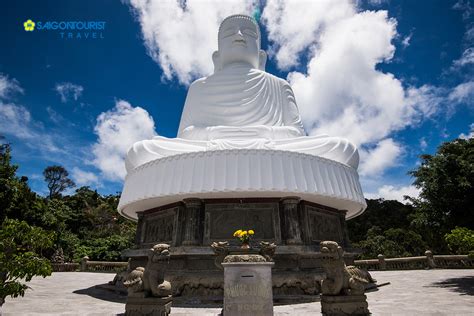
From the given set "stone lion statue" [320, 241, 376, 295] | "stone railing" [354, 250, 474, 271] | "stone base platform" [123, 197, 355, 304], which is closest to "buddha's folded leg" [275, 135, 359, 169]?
"stone base platform" [123, 197, 355, 304]

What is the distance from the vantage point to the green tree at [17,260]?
13.5 ft

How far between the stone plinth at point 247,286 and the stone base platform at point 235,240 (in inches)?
98.3

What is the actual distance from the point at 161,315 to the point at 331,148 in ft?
21.8

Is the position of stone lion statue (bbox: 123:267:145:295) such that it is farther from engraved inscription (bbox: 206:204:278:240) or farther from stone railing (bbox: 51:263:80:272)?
stone railing (bbox: 51:263:80:272)

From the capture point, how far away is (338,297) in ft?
17.0

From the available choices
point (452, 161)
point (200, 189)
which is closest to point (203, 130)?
point (200, 189)

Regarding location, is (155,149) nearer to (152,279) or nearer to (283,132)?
(283,132)

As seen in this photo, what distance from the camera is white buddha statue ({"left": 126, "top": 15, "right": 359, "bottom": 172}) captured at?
31.7 feet

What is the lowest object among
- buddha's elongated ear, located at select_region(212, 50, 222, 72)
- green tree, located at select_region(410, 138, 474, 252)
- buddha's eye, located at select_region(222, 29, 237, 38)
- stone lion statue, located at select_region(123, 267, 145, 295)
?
stone lion statue, located at select_region(123, 267, 145, 295)

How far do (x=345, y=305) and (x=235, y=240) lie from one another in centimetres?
367

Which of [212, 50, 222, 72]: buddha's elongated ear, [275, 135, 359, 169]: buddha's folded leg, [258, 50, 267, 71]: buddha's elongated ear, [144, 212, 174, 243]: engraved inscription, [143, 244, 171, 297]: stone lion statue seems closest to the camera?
[143, 244, 171, 297]: stone lion statue

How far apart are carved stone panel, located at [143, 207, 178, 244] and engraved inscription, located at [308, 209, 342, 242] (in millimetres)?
3942

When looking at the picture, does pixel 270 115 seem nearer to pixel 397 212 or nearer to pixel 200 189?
pixel 200 189

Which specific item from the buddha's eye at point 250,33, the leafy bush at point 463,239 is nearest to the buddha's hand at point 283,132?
A: the leafy bush at point 463,239
